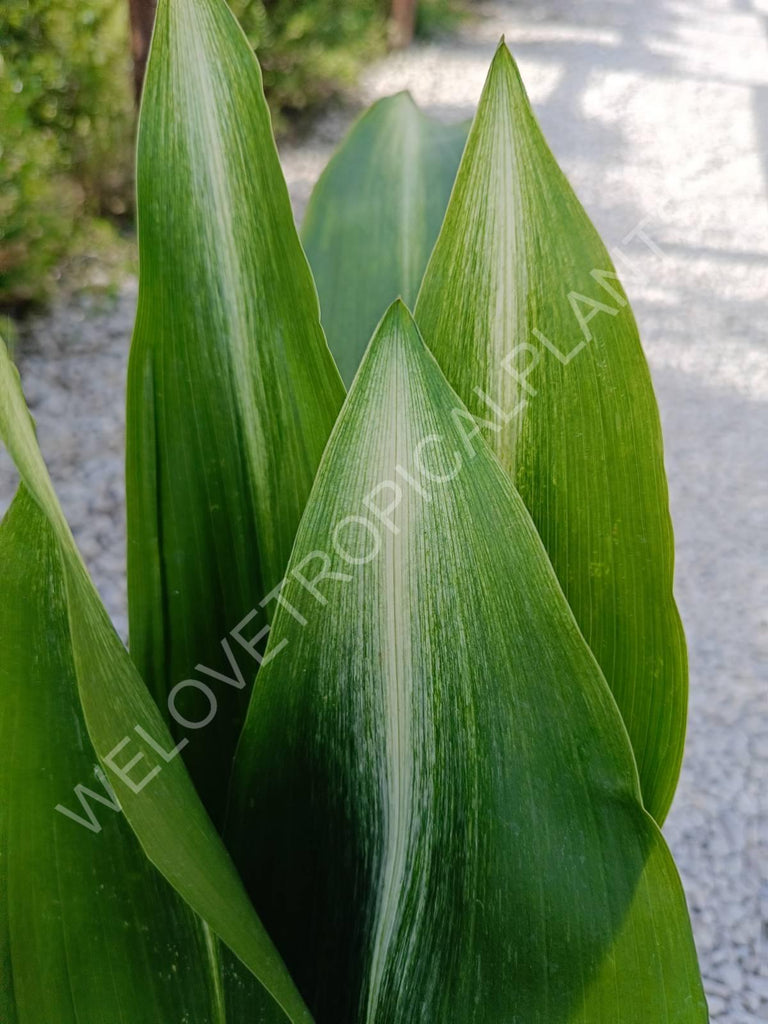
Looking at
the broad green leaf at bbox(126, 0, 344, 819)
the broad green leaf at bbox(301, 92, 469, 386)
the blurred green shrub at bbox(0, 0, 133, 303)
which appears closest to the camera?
the broad green leaf at bbox(126, 0, 344, 819)

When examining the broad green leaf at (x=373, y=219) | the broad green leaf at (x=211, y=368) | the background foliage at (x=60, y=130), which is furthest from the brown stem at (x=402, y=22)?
the broad green leaf at (x=211, y=368)

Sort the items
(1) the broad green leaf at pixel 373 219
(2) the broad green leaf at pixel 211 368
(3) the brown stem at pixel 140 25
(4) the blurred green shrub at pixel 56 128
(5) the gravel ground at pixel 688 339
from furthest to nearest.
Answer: (4) the blurred green shrub at pixel 56 128 → (3) the brown stem at pixel 140 25 → (5) the gravel ground at pixel 688 339 → (1) the broad green leaf at pixel 373 219 → (2) the broad green leaf at pixel 211 368

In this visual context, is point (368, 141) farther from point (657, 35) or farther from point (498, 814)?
point (657, 35)

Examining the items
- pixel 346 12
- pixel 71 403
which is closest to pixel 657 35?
→ pixel 346 12

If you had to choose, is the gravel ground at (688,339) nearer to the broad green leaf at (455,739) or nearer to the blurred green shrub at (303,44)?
the blurred green shrub at (303,44)

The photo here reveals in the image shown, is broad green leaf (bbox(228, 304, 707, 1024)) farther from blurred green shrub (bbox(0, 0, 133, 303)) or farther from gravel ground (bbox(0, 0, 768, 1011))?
blurred green shrub (bbox(0, 0, 133, 303))

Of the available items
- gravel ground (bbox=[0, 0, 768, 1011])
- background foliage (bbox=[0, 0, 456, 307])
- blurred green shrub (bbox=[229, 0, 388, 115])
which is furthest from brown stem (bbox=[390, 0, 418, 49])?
background foliage (bbox=[0, 0, 456, 307])
